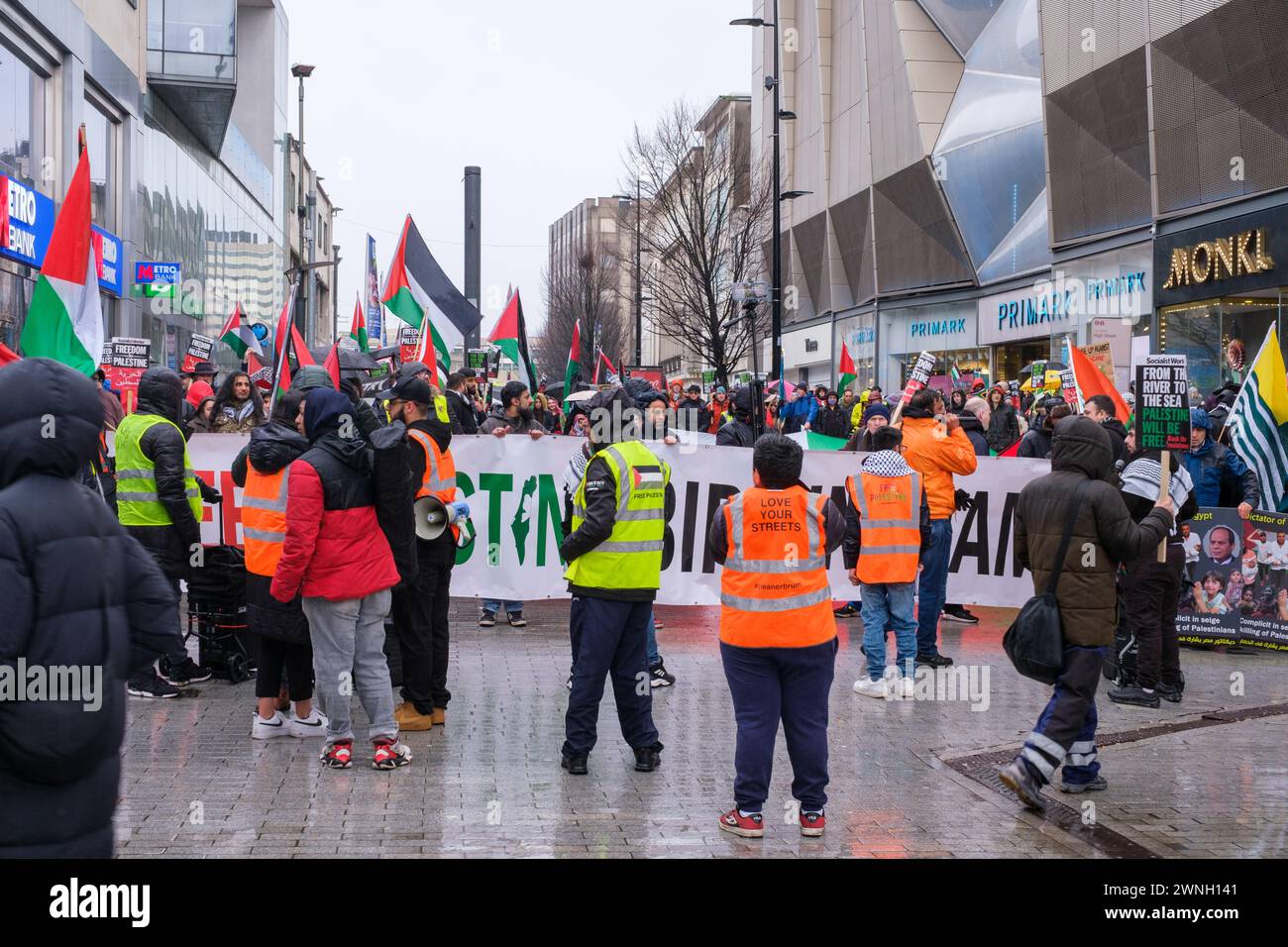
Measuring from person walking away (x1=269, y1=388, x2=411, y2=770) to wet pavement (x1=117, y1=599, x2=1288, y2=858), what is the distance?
0.28 m

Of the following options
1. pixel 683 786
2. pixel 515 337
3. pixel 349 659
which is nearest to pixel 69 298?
pixel 349 659

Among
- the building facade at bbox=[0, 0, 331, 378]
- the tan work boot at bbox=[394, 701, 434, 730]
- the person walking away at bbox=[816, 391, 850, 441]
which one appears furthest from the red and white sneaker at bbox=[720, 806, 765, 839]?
the person walking away at bbox=[816, 391, 850, 441]

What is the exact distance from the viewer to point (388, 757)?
263 inches

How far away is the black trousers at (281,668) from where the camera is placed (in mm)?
7254

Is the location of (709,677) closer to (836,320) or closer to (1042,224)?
(1042,224)

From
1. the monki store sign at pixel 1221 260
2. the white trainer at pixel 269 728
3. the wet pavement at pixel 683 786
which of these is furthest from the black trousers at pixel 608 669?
the monki store sign at pixel 1221 260

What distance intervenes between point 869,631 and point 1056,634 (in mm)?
2594

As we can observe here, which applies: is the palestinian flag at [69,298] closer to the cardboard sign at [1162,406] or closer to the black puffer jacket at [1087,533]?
the black puffer jacket at [1087,533]

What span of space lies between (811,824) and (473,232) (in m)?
10.0

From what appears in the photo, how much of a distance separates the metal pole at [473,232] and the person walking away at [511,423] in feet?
8.06

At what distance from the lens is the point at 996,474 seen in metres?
11.4

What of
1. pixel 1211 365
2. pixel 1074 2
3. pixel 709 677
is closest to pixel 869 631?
pixel 709 677

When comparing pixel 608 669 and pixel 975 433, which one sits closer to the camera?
pixel 608 669

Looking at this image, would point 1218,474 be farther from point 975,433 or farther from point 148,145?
point 148,145
